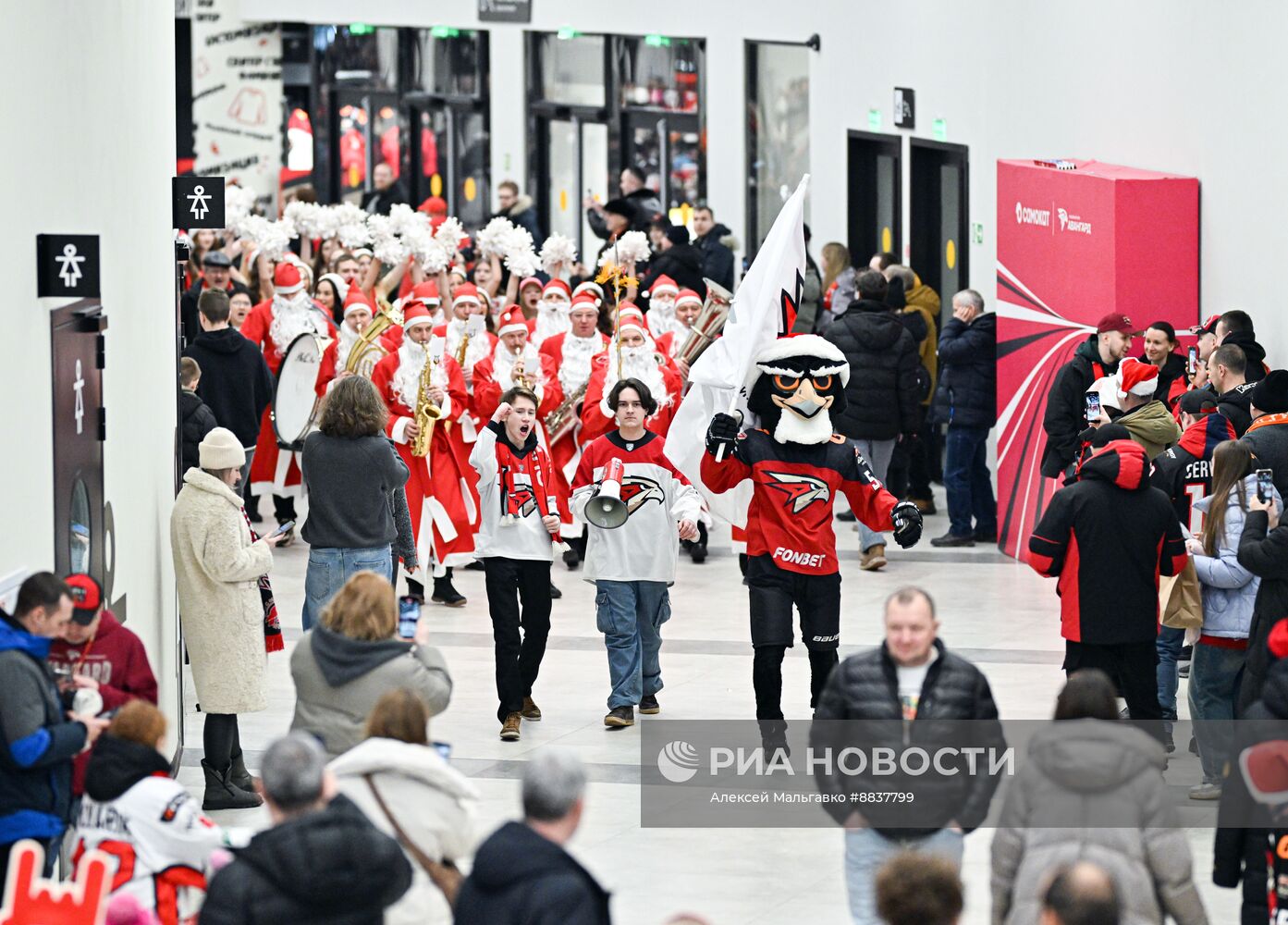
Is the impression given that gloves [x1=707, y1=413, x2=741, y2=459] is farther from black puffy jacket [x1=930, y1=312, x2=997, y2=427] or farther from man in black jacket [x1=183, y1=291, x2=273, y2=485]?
black puffy jacket [x1=930, y1=312, x2=997, y2=427]

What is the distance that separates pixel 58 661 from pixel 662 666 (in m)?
5.18

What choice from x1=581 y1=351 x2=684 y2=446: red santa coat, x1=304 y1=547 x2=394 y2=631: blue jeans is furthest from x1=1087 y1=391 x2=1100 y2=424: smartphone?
x1=304 y1=547 x2=394 y2=631: blue jeans

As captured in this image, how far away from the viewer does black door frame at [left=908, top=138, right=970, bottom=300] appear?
16.4 meters

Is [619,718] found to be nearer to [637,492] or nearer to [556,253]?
[637,492]

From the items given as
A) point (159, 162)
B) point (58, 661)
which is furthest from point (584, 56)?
point (58, 661)

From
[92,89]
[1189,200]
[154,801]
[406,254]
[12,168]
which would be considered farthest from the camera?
[406,254]

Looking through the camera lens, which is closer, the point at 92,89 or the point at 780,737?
the point at 92,89

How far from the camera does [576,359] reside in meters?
13.3

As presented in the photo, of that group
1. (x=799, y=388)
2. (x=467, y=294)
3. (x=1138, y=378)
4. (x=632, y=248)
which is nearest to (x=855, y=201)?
(x=632, y=248)

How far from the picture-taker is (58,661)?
6.17 m

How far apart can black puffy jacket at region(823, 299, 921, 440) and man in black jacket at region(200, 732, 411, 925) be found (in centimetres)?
926

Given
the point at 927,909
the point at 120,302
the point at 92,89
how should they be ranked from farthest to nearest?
the point at 120,302 → the point at 92,89 → the point at 927,909

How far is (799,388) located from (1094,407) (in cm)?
188

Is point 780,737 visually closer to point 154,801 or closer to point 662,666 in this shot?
point 662,666
